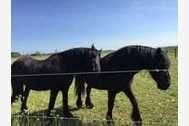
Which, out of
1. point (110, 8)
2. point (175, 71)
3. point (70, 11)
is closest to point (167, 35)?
point (175, 71)

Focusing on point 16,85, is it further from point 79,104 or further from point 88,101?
point 88,101

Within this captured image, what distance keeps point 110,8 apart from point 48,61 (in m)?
0.89

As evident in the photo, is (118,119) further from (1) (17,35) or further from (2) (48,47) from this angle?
(1) (17,35)

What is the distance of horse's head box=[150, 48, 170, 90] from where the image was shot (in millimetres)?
5355

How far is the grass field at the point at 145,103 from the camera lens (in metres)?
5.29

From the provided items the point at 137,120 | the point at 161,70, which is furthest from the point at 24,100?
the point at 161,70

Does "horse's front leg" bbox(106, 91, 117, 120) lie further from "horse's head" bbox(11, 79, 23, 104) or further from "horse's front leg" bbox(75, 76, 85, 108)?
"horse's head" bbox(11, 79, 23, 104)

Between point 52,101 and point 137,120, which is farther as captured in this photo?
point 52,101

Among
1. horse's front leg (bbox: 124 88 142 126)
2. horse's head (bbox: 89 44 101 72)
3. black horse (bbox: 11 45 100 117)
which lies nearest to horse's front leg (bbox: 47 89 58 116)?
black horse (bbox: 11 45 100 117)

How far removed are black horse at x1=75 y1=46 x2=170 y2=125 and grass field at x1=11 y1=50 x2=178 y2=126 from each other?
48 millimetres

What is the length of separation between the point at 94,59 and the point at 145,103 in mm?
691

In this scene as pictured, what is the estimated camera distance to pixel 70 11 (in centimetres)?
588

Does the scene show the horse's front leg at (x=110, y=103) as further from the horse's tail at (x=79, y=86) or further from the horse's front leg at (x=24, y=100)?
the horse's front leg at (x=24, y=100)

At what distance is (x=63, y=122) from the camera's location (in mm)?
5949
